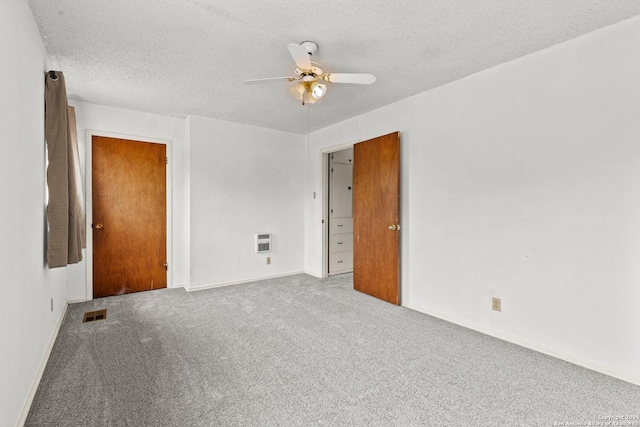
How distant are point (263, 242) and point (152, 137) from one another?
2.13 metres

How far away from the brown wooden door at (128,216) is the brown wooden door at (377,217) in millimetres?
2699

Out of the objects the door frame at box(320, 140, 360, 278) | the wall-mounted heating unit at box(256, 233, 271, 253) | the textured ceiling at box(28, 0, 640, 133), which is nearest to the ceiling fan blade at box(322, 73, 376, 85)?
the textured ceiling at box(28, 0, 640, 133)

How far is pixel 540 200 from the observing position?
8.23 feet

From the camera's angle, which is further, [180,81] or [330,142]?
[330,142]

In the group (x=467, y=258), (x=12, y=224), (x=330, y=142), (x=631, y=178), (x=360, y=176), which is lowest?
(x=467, y=258)

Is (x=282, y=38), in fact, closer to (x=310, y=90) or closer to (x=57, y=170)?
(x=310, y=90)

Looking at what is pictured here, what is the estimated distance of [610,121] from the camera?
2.17 m

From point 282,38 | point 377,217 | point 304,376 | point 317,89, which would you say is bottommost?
point 304,376

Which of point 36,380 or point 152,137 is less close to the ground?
point 152,137

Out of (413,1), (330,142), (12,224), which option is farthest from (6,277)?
(330,142)

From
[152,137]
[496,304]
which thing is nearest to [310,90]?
[496,304]

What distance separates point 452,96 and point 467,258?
162cm

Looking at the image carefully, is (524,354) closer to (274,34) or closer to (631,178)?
(631,178)

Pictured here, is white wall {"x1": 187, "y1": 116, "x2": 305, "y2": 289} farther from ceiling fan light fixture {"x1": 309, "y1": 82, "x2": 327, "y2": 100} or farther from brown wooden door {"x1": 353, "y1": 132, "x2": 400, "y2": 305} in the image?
ceiling fan light fixture {"x1": 309, "y1": 82, "x2": 327, "y2": 100}
